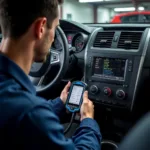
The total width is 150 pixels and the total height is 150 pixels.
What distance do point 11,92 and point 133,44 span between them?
3.81ft

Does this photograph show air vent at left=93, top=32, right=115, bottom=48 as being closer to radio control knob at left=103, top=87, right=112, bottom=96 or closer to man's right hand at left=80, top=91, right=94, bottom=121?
radio control knob at left=103, top=87, right=112, bottom=96

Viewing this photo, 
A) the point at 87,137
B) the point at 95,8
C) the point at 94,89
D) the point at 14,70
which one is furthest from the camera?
the point at 95,8

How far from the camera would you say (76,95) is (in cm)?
167

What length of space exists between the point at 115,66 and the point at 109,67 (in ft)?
0.15

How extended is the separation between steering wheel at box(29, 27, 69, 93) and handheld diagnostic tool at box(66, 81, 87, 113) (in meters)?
0.26

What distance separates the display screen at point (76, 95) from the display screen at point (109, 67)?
0.32 m

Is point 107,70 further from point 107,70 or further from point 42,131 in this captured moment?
point 42,131

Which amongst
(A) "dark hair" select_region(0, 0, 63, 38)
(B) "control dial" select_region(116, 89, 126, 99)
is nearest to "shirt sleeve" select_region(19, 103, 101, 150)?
(A) "dark hair" select_region(0, 0, 63, 38)

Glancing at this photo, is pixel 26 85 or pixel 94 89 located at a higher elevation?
pixel 26 85

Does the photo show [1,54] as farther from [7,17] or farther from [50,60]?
[50,60]

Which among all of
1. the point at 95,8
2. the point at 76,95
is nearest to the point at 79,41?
the point at 76,95

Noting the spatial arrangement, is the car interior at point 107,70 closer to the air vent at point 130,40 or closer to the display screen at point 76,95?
the air vent at point 130,40

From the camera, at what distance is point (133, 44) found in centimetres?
191

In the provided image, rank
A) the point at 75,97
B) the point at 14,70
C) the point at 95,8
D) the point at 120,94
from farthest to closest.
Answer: the point at 95,8 → the point at 120,94 → the point at 75,97 → the point at 14,70
